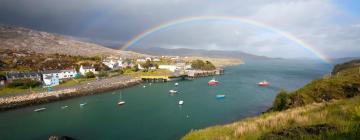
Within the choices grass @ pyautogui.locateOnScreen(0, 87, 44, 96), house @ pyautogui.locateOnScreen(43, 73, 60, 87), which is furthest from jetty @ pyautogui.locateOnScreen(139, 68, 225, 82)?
grass @ pyautogui.locateOnScreen(0, 87, 44, 96)

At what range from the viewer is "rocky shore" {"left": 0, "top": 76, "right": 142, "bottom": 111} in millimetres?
42263

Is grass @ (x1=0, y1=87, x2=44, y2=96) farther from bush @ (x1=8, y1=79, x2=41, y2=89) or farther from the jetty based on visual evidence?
the jetty

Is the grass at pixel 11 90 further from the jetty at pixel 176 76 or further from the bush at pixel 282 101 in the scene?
the bush at pixel 282 101

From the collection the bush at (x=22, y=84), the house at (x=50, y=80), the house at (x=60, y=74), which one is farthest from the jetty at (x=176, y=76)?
the bush at (x=22, y=84)

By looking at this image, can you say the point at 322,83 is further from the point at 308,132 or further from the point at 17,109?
the point at 17,109

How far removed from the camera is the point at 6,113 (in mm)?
37875

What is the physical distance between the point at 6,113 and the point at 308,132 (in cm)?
4679

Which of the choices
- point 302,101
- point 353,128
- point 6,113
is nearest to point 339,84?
point 302,101

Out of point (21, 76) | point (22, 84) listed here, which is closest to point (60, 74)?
point (21, 76)

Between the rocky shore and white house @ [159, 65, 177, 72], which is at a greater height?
A: white house @ [159, 65, 177, 72]

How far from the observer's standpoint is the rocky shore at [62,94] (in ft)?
139

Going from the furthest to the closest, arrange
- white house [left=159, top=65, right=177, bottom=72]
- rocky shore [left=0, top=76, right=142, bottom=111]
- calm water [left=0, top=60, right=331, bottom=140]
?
white house [left=159, top=65, right=177, bottom=72]
rocky shore [left=0, top=76, right=142, bottom=111]
calm water [left=0, top=60, right=331, bottom=140]

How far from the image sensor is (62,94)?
51219 millimetres

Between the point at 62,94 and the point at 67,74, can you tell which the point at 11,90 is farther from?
the point at 67,74
